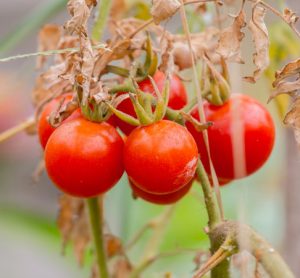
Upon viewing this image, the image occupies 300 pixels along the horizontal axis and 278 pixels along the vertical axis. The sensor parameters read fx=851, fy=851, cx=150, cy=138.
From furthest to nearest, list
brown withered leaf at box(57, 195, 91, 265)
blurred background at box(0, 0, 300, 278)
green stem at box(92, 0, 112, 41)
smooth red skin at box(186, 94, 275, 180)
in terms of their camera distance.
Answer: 1. blurred background at box(0, 0, 300, 278)
2. brown withered leaf at box(57, 195, 91, 265)
3. green stem at box(92, 0, 112, 41)
4. smooth red skin at box(186, 94, 275, 180)

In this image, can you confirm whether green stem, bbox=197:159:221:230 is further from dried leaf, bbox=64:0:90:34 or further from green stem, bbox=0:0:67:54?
green stem, bbox=0:0:67:54

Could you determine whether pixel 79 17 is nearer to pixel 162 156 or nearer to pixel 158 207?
pixel 162 156

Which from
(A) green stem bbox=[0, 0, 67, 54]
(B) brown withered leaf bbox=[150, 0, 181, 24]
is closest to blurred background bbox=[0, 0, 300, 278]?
(A) green stem bbox=[0, 0, 67, 54]

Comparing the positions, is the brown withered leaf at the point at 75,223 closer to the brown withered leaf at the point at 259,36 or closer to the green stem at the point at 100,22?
the green stem at the point at 100,22

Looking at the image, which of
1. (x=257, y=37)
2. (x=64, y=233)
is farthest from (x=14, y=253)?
(x=257, y=37)

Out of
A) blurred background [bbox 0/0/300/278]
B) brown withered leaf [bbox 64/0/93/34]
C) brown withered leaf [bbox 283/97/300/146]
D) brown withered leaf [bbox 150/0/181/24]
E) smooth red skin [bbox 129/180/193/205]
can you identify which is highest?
brown withered leaf [bbox 64/0/93/34]

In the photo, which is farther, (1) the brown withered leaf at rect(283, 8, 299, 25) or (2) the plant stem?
(2) the plant stem

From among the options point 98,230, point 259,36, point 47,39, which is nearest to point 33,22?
point 47,39

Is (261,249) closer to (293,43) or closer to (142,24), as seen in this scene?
(142,24)
